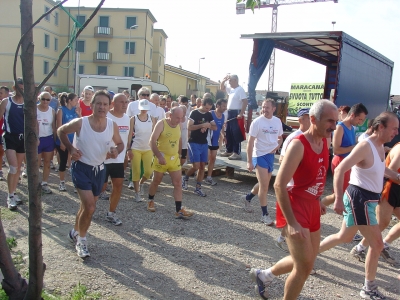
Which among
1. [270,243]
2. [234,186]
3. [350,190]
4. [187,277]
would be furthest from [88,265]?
[234,186]

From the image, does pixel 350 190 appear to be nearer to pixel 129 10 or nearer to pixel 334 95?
pixel 334 95

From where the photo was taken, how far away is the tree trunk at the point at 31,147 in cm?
264

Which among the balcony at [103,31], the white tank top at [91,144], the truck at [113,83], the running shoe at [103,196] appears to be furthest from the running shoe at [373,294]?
the balcony at [103,31]

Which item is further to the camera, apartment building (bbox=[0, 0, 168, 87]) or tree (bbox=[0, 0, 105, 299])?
→ apartment building (bbox=[0, 0, 168, 87])

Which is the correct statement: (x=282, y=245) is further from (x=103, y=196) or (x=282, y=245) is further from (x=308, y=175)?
(x=103, y=196)

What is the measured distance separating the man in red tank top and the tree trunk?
1.85 meters

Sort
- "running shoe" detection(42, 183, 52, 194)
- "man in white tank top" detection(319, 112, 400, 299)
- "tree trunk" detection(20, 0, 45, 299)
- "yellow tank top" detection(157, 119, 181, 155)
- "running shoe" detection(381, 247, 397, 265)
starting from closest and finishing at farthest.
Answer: "tree trunk" detection(20, 0, 45, 299) → "man in white tank top" detection(319, 112, 400, 299) → "running shoe" detection(381, 247, 397, 265) → "yellow tank top" detection(157, 119, 181, 155) → "running shoe" detection(42, 183, 52, 194)

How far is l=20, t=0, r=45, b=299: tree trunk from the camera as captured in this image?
2.64m

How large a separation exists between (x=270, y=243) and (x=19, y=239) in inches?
132

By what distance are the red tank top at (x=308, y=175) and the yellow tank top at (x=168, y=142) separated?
330cm

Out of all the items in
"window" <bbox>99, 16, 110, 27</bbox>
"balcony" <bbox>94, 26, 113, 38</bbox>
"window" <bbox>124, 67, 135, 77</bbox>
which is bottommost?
"window" <bbox>124, 67, 135, 77</bbox>

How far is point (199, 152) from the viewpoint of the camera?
26.7ft

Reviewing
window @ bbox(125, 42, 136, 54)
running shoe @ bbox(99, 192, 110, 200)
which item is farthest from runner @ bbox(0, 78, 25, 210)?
window @ bbox(125, 42, 136, 54)

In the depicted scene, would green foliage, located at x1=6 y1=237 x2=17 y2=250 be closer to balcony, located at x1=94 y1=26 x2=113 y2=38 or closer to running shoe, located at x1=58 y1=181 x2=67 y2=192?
running shoe, located at x1=58 y1=181 x2=67 y2=192
